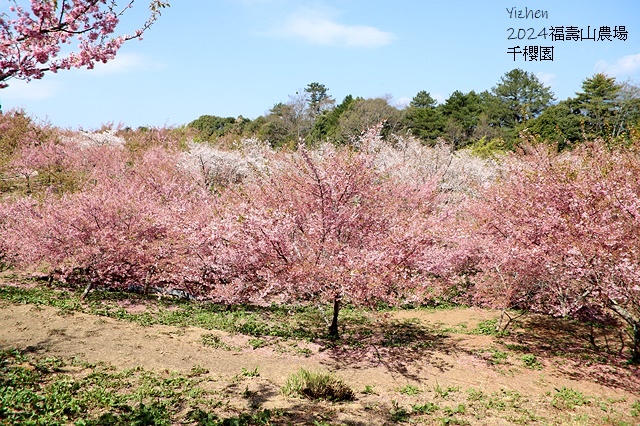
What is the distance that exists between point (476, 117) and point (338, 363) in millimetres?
52224

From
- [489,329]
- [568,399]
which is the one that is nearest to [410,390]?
[568,399]

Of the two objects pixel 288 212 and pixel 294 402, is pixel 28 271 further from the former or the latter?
pixel 294 402

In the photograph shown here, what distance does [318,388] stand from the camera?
288 inches

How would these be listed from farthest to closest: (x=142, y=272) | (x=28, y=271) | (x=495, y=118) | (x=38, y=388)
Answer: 1. (x=495, y=118)
2. (x=28, y=271)
3. (x=142, y=272)
4. (x=38, y=388)

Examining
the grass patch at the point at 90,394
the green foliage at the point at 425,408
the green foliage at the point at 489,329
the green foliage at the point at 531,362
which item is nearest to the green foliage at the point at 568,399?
the green foliage at the point at 531,362

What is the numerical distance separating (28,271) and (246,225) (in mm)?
14162

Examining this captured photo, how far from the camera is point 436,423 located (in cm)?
643

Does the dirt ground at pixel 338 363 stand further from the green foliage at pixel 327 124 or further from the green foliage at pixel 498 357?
the green foliage at pixel 327 124

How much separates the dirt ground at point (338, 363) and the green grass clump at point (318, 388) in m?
0.26

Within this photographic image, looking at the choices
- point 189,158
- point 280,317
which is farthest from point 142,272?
point 189,158

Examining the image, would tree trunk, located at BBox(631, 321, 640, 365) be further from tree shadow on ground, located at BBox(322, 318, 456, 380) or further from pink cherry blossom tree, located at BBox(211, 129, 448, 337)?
pink cherry blossom tree, located at BBox(211, 129, 448, 337)

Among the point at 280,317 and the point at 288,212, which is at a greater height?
the point at 288,212

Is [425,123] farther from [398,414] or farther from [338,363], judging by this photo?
[398,414]

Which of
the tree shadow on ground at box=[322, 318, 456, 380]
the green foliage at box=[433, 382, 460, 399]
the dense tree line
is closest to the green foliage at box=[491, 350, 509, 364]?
the tree shadow on ground at box=[322, 318, 456, 380]
